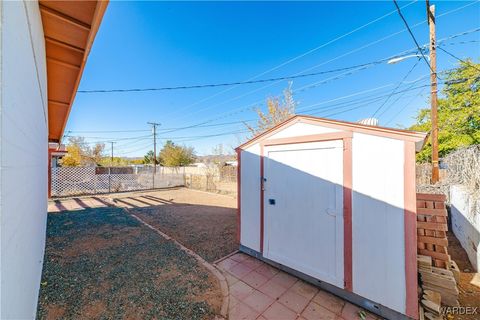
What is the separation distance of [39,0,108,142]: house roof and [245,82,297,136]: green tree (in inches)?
443

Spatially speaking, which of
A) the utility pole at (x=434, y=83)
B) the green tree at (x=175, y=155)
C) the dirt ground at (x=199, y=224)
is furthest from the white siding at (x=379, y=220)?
the green tree at (x=175, y=155)

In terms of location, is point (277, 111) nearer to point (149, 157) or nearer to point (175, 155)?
point (175, 155)

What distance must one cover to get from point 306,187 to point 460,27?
721cm

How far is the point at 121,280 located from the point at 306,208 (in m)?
2.83

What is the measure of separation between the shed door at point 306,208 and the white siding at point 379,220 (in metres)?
0.19

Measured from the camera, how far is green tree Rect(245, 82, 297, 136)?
13.1 m

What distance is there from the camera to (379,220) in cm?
219

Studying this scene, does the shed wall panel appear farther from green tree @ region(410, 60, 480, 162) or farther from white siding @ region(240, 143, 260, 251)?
green tree @ region(410, 60, 480, 162)

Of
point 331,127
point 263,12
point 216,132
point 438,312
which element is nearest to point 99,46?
point 263,12

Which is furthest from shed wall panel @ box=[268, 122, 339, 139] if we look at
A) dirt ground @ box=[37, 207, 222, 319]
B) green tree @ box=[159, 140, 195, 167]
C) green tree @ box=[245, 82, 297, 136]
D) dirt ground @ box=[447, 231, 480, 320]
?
green tree @ box=[159, 140, 195, 167]

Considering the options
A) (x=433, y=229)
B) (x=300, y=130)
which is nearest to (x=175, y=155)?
(x=300, y=130)

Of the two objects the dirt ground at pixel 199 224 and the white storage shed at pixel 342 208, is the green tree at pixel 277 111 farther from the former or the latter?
the white storage shed at pixel 342 208

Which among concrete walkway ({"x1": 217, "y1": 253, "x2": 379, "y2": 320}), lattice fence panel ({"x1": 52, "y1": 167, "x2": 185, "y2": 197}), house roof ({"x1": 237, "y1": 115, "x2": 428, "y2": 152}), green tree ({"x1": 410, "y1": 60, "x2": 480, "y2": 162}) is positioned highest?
green tree ({"x1": 410, "y1": 60, "x2": 480, "y2": 162})

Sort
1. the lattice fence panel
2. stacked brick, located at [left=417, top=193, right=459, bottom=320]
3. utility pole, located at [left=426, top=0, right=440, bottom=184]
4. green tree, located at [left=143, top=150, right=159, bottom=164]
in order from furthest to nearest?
green tree, located at [left=143, top=150, right=159, bottom=164] → the lattice fence panel → utility pole, located at [left=426, top=0, right=440, bottom=184] → stacked brick, located at [left=417, top=193, right=459, bottom=320]
